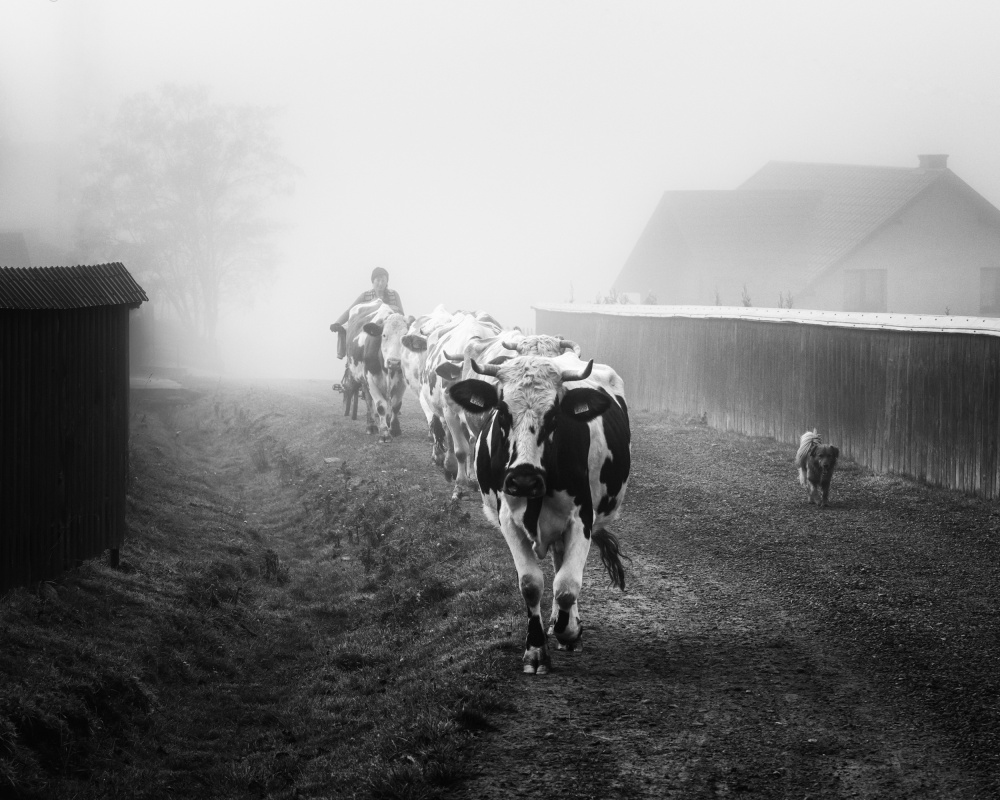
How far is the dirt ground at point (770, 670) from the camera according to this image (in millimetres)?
5379

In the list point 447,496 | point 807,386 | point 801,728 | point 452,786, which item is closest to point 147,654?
point 452,786

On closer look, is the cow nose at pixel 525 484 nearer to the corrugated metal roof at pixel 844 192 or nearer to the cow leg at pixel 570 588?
the cow leg at pixel 570 588

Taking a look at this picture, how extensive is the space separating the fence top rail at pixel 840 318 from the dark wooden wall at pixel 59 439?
988cm

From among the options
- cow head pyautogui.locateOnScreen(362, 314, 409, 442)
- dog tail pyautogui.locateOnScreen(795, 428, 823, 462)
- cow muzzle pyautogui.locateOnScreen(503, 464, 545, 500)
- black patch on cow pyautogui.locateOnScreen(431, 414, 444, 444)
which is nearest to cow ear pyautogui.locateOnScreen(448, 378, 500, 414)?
cow muzzle pyautogui.locateOnScreen(503, 464, 545, 500)

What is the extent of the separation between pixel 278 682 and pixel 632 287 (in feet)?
130

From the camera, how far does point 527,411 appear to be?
22.3 ft

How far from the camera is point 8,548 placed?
25.0 ft

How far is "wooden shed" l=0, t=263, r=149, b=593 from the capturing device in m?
7.73

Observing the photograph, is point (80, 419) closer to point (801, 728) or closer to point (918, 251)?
point (801, 728)

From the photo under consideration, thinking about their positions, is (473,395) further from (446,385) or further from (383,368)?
(383,368)

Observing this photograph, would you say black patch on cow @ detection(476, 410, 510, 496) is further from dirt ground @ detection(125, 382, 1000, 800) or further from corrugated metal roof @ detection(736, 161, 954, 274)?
corrugated metal roof @ detection(736, 161, 954, 274)

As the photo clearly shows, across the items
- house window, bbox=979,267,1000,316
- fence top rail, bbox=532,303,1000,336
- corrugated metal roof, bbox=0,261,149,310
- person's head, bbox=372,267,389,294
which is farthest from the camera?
house window, bbox=979,267,1000,316

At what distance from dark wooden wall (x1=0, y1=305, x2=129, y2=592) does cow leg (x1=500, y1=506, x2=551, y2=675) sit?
12.2ft

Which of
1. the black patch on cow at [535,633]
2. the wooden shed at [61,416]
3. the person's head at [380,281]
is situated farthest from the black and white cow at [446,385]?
the black patch on cow at [535,633]
